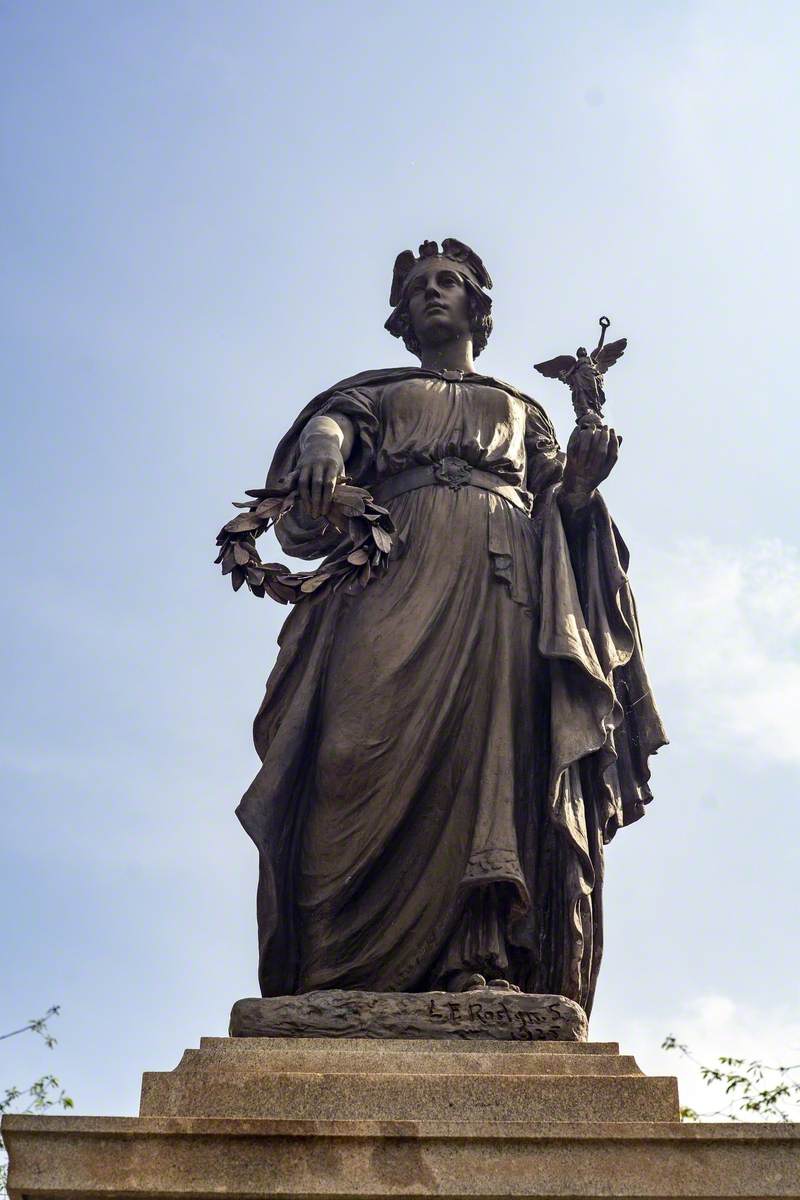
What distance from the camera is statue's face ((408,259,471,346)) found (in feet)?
34.1

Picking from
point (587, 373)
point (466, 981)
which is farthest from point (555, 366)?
point (466, 981)

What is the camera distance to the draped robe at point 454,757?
8.38 metres

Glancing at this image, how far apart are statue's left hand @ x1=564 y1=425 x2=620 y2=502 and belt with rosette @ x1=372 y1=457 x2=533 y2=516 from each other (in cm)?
33

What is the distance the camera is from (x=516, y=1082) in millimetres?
6949

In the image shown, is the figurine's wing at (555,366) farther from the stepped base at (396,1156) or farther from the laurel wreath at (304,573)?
the stepped base at (396,1156)

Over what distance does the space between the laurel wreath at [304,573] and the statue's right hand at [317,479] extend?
51mm

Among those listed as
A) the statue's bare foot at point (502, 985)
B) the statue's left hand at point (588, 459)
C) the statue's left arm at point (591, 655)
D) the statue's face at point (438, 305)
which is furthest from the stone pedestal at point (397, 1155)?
the statue's face at point (438, 305)

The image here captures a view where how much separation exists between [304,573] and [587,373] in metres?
1.81

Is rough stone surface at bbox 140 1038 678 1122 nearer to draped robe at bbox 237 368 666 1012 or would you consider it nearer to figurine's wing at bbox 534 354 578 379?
draped robe at bbox 237 368 666 1012

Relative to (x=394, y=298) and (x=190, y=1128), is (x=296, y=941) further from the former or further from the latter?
(x=394, y=298)

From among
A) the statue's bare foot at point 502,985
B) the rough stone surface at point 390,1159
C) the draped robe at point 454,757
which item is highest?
the draped robe at point 454,757

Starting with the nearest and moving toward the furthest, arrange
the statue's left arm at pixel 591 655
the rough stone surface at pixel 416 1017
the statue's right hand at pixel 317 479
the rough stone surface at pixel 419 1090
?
the rough stone surface at pixel 419 1090 → the rough stone surface at pixel 416 1017 → the statue's left arm at pixel 591 655 → the statue's right hand at pixel 317 479

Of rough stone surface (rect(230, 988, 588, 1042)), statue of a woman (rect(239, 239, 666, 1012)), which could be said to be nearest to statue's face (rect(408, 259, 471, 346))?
statue of a woman (rect(239, 239, 666, 1012))

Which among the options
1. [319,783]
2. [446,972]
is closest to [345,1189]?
[446,972]
